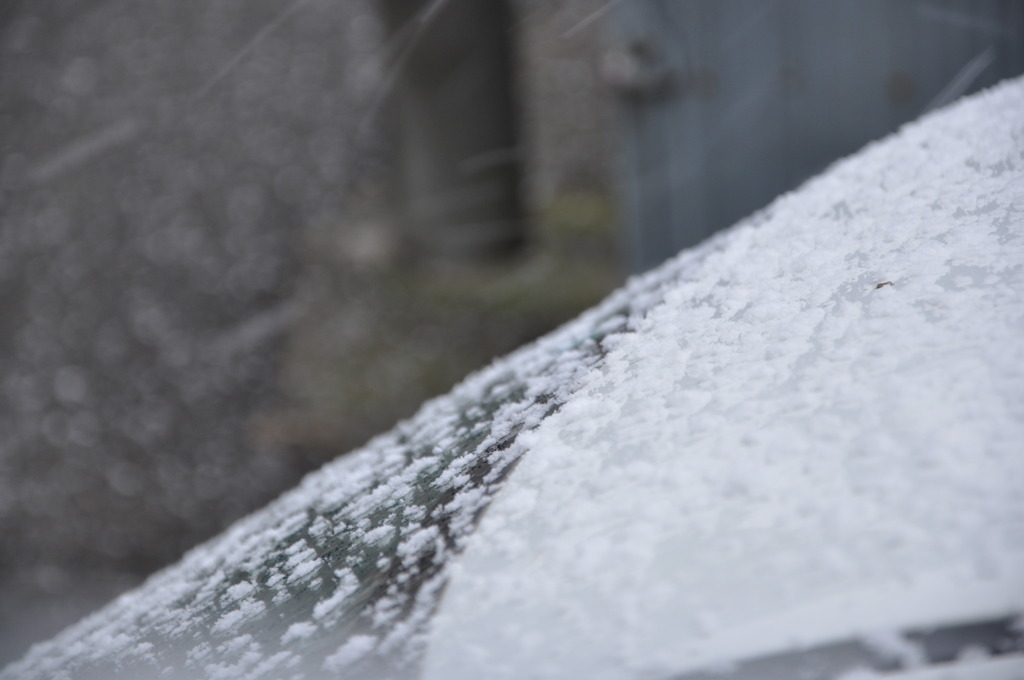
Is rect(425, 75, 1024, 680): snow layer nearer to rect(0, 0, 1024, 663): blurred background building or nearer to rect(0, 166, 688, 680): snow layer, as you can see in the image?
rect(0, 166, 688, 680): snow layer

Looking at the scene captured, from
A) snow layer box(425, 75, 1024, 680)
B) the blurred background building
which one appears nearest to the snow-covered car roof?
snow layer box(425, 75, 1024, 680)

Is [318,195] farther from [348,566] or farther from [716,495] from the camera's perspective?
[716,495]

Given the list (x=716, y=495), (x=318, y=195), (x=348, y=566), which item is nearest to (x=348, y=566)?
(x=348, y=566)

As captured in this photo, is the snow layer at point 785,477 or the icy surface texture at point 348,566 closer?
the snow layer at point 785,477

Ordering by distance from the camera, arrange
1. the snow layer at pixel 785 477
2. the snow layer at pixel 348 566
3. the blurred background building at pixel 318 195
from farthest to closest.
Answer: the blurred background building at pixel 318 195
the snow layer at pixel 348 566
the snow layer at pixel 785 477

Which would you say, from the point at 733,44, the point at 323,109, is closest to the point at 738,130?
the point at 733,44

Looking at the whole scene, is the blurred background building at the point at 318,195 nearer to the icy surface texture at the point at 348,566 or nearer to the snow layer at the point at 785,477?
the icy surface texture at the point at 348,566

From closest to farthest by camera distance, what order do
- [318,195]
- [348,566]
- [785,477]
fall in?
[785,477] < [348,566] < [318,195]

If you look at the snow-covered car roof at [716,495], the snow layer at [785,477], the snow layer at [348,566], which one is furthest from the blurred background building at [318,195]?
the snow layer at [785,477]
